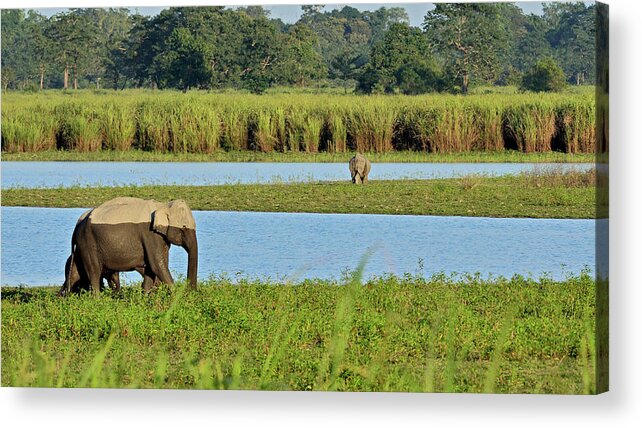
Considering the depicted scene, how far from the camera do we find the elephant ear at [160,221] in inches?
360

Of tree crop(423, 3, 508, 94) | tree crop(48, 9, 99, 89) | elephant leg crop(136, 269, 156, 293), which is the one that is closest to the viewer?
tree crop(423, 3, 508, 94)

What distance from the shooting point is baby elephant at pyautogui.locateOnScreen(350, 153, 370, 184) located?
9.88m

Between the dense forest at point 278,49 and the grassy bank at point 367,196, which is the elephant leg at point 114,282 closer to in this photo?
the grassy bank at point 367,196

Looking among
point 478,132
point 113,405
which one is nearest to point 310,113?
point 478,132

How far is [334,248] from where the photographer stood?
29.7 feet

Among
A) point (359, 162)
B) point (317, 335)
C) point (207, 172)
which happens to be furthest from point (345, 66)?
point (317, 335)

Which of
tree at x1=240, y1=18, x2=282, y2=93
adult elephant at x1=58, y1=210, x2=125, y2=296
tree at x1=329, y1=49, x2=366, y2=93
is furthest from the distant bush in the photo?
adult elephant at x1=58, y1=210, x2=125, y2=296

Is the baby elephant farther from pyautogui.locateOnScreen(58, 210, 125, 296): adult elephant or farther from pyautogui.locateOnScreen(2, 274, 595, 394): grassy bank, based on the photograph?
pyautogui.locateOnScreen(58, 210, 125, 296): adult elephant

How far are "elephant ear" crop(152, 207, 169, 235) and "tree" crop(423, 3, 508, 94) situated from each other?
2300mm

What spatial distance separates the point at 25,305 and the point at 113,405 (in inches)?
52.2

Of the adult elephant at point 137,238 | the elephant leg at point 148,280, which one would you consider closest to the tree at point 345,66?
the adult elephant at point 137,238

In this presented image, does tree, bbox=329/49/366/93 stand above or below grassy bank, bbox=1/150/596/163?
above

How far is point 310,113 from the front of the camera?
393 inches

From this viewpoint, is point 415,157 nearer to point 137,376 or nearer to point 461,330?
point 461,330
